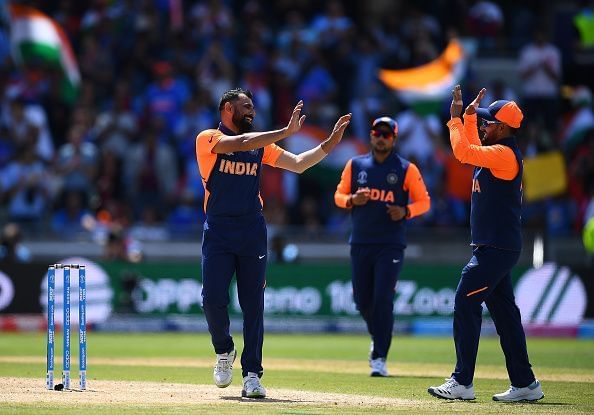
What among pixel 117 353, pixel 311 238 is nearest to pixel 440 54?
pixel 311 238

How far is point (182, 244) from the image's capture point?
21828 mm

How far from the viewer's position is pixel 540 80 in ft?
80.5

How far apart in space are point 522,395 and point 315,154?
2726 millimetres

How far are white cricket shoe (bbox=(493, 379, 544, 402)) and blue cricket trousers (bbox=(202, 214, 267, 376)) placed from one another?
81.7 inches

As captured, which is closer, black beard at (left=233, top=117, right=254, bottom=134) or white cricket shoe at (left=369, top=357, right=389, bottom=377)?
black beard at (left=233, top=117, right=254, bottom=134)

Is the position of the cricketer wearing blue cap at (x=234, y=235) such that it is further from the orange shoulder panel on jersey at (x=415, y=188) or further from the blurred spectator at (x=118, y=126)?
the blurred spectator at (x=118, y=126)

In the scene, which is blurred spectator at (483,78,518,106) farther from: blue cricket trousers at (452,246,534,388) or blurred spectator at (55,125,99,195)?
blue cricket trousers at (452,246,534,388)

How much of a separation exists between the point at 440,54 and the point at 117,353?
1123cm

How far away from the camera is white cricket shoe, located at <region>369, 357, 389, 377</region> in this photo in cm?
1336

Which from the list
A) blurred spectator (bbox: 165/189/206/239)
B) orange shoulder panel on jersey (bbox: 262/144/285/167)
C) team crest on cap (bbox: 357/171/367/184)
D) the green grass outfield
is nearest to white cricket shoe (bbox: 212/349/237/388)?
the green grass outfield

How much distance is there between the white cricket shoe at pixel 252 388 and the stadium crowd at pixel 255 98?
35.2 ft

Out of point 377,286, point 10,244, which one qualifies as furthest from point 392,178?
point 10,244

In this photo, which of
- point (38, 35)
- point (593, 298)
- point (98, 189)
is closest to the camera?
point (593, 298)

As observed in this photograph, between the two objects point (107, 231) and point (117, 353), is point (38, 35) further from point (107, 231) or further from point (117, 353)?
point (117, 353)
